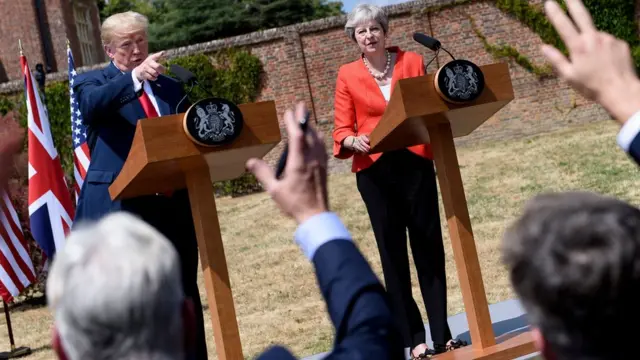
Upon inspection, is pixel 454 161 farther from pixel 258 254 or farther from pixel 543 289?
pixel 258 254

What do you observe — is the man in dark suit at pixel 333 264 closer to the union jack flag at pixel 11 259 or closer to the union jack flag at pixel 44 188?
the union jack flag at pixel 44 188

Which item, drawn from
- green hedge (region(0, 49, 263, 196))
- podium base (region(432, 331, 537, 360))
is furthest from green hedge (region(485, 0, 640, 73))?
podium base (region(432, 331, 537, 360))

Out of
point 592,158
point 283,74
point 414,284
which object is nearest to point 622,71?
point 414,284

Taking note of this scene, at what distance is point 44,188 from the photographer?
8.99 meters

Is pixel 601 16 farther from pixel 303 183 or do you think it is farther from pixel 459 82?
pixel 303 183

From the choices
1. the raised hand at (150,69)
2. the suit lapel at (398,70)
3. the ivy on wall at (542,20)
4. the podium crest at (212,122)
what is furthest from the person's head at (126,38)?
the ivy on wall at (542,20)

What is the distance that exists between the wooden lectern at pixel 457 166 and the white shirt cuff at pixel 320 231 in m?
2.55

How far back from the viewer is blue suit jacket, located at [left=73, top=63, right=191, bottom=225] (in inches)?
176

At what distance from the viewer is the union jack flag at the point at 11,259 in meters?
9.34

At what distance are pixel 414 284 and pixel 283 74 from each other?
11090 millimetres

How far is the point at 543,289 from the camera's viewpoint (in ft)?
4.47

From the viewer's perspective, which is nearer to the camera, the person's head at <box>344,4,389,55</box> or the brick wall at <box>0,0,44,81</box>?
the person's head at <box>344,4,389,55</box>

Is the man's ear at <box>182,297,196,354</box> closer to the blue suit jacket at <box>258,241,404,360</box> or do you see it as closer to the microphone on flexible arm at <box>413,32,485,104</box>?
the blue suit jacket at <box>258,241,404,360</box>

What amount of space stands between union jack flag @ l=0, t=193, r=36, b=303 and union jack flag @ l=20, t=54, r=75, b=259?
503mm
